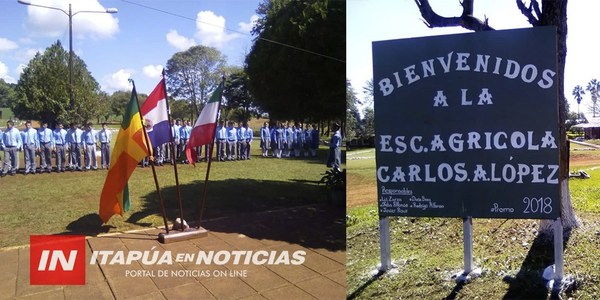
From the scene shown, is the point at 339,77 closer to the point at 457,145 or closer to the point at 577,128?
the point at 457,145

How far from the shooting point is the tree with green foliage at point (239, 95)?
3228mm

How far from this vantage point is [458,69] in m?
2.96

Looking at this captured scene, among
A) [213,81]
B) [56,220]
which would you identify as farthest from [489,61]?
[56,220]

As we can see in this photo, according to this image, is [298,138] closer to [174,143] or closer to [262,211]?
[262,211]

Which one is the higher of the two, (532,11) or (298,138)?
(532,11)

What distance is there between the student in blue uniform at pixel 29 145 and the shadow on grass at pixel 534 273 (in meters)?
3.12

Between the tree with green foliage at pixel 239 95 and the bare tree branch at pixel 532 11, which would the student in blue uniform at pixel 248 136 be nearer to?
the tree with green foliage at pixel 239 95

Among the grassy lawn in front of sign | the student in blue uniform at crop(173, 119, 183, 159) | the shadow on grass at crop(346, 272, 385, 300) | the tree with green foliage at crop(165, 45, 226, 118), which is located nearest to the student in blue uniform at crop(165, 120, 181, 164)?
the student in blue uniform at crop(173, 119, 183, 159)

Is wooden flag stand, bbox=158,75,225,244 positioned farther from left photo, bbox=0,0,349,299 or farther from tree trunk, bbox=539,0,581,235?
tree trunk, bbox=539,0,581,235

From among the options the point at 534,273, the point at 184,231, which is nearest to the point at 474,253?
the point at 534,273

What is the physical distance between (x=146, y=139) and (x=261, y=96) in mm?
864

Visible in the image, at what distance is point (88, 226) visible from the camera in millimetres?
3102

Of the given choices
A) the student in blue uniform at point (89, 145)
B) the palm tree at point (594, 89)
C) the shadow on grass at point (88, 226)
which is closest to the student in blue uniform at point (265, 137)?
the student in blue uniform at point (89, 145)

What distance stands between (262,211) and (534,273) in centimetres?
205
